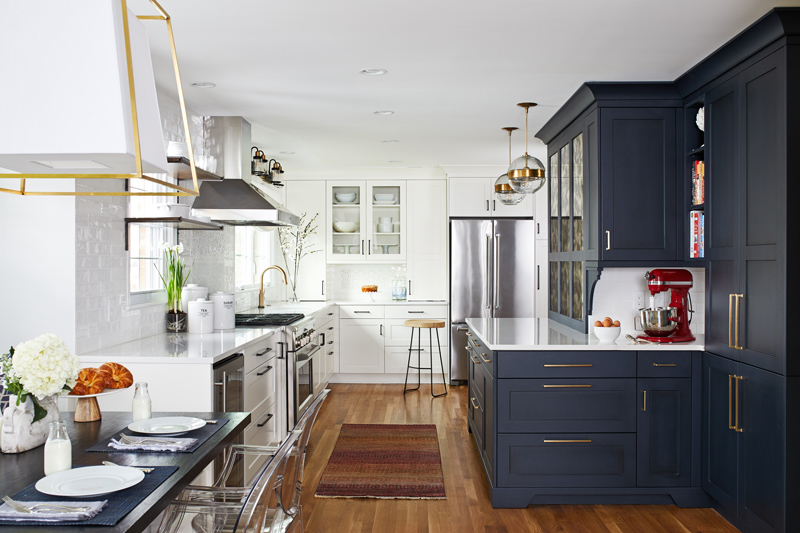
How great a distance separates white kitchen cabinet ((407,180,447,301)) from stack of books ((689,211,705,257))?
3.73 metres

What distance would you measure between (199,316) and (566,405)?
2295 mm

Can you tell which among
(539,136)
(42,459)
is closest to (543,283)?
(539,136)

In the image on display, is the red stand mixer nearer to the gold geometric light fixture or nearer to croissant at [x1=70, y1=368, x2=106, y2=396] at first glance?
croissant at [x1=70, y1=368, x2=106, y2=396]

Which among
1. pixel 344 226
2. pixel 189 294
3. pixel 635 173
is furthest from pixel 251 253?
pixel 635 173

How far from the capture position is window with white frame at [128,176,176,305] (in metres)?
3.60

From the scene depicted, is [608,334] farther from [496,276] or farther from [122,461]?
[496,276]

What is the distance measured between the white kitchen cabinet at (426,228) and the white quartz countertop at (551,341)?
9.37 ft

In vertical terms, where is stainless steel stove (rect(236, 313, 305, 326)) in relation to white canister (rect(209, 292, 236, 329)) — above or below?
below

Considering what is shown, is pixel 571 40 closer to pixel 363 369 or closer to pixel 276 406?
pixel 276 406

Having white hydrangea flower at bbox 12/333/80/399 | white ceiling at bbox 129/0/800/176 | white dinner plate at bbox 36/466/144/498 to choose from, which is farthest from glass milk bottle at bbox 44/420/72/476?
white ceiling at bbox 129/0/800/176

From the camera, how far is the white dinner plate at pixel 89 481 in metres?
1.50

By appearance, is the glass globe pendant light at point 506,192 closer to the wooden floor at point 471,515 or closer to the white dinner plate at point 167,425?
the wooden floor at point 471,515

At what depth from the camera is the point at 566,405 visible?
11.2ft

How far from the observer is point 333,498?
3602 millimetres
